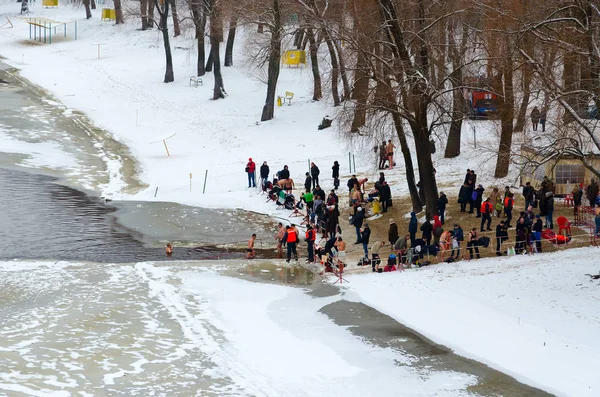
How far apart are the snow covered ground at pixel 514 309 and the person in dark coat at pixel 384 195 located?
7.68 meters

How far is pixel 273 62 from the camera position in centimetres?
5028

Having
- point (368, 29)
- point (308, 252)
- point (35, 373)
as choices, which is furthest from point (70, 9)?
point (35, 373)

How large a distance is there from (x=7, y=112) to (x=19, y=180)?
16.7 metres

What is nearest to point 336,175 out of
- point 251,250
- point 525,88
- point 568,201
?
point 251,250

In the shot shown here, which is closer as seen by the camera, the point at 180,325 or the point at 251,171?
the point at 180,325

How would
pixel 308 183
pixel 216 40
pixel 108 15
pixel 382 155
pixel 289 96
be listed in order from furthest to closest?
pixel 108 15, pixel 289 96, pixel 216 40, pixel 382 155, pixel 308 183

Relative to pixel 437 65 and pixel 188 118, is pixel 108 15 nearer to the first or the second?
pixel 188 118

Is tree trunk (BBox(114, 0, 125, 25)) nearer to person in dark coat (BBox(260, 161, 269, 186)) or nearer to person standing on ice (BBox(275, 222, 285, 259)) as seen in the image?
person in dark coat (BBox(260, 161, 269, 186))

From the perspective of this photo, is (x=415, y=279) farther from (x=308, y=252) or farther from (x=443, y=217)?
(x=443, y=217)

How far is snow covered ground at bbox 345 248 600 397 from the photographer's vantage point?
61.3ft

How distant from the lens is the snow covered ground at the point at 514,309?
18672 mm

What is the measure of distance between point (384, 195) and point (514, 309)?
1242 cm

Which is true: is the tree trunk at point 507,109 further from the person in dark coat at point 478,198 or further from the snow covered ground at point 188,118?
the person in dark coat at point 478,198

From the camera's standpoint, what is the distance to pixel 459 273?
25141 mm
